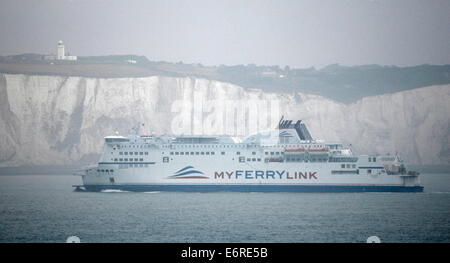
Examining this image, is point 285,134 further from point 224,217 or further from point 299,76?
point 299,76

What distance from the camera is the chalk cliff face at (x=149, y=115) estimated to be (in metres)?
71.9

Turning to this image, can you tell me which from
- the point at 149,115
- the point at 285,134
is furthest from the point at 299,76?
the point at 285,134

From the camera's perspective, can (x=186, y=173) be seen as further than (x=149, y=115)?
No

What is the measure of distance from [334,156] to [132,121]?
1305 inches

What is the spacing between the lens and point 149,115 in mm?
76438

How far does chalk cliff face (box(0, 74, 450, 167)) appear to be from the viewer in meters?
71.9

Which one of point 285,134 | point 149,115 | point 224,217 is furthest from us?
point 149,115

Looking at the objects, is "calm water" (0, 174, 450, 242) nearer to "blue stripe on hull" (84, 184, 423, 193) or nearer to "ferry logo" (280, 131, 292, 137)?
"blue stripe on hull" (84, 184, 423, 193)

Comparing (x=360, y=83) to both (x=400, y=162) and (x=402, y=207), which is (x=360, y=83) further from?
(x=402, y=207)

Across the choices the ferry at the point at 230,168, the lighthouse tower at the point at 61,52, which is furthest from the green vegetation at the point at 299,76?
the ferry at the point at 230,168

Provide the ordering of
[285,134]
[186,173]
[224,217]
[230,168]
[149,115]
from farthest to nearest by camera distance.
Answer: [149,115], [285,134], [230,168], [186,173], [224,217]

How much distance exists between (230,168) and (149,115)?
105ft

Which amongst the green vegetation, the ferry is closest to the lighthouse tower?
the green vegetation
